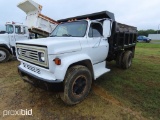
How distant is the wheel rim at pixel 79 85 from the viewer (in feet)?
11.3

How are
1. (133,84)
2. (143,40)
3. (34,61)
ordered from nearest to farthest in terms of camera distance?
(34,61) → (133,84) → (143,40)

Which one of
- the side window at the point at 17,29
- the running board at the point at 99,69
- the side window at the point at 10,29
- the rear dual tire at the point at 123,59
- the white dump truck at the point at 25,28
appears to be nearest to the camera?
the running board at the point at 99,69

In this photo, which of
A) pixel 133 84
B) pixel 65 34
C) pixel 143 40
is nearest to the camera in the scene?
pixel 65 34

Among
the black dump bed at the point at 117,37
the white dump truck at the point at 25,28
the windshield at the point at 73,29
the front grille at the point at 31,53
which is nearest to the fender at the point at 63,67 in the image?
the front grille at the point at 31,53

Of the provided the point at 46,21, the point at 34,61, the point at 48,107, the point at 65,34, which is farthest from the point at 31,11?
the point at 48,107

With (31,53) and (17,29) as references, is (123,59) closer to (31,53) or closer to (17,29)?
(31,53)

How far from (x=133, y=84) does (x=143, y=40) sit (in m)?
33.1

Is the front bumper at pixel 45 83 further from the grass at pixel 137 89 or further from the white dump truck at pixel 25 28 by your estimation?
the white dump truck at pixel 25 28

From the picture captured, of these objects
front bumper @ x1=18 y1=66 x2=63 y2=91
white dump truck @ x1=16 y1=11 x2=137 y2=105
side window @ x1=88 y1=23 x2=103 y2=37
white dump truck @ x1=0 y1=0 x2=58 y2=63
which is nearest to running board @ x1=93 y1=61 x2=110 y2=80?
white dump truck @ x1=16 y1=11 x2=137 y2=105

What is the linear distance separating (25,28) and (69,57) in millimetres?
7217

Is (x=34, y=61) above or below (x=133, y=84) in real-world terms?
above

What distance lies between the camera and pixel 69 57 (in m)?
3.25

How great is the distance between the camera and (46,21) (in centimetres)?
938

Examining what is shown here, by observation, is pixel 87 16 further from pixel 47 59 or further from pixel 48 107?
pixel 48 107
